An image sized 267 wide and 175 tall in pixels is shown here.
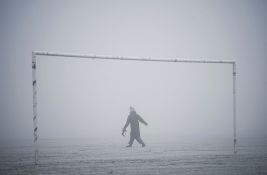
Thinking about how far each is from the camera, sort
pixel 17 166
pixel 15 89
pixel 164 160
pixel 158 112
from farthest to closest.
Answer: pixel 15 89 → pixel 158 112 → pixel 164 160 → pixel 17 166

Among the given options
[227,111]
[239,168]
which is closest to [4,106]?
[227,111]

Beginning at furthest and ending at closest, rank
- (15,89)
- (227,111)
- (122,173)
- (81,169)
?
(15,89) → (227,111) → (81,169) → (122,173)

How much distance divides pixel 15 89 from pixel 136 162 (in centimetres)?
6525

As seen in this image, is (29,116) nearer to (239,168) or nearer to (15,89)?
(15,89)

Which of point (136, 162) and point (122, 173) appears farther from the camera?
point (136, 162)

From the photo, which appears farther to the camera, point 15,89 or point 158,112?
point 15,89

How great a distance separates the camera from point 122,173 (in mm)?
8844

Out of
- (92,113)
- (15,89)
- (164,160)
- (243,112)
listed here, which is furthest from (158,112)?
(164,160)

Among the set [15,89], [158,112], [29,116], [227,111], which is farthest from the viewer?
[15,89]

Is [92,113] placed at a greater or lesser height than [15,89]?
lesser

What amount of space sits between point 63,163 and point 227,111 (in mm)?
46895

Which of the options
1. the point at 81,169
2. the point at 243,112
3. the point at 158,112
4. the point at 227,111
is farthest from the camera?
the point at 158,112

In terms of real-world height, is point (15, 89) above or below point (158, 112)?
above

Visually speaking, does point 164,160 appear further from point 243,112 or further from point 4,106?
point 4,106
